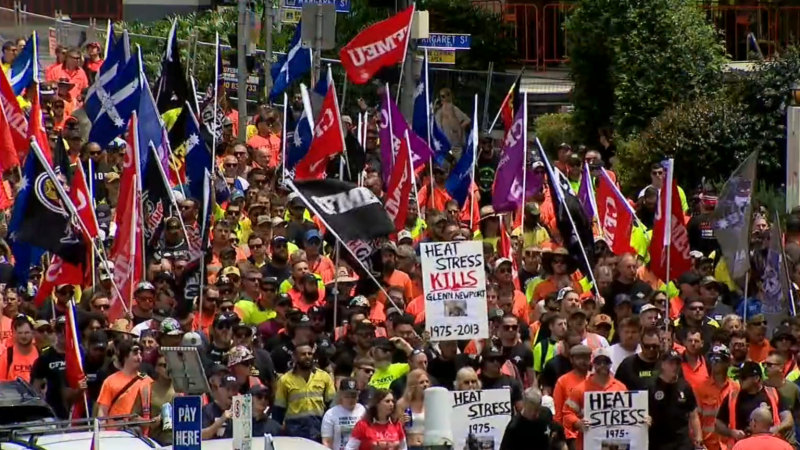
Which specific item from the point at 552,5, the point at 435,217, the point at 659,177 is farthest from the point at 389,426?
the point at 552,5

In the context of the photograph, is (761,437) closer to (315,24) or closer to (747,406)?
(747,406)

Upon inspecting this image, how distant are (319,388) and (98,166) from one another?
7.59 metres

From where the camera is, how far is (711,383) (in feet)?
59.3

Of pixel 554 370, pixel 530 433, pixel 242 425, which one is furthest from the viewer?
pixel 554 370

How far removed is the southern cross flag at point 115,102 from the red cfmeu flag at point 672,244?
6.28 m

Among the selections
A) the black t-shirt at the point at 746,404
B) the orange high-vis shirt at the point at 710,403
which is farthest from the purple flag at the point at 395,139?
the black t-shirt at the point at 746,404

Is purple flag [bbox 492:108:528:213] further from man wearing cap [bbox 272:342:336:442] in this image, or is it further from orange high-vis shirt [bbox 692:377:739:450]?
man wearing cap [bbox 272:342:336:442]

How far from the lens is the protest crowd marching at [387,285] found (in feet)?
56.6

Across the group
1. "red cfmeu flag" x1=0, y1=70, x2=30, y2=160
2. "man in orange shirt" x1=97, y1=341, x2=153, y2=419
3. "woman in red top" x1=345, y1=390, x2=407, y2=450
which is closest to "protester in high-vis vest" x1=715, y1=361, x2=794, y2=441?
"woman in red top" x1=345, y1=390, x2=407, y2=450

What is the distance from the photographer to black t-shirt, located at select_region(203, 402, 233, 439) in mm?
16672

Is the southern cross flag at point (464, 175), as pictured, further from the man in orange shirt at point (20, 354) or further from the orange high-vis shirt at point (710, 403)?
the man in orange shirt at point (20, 354)

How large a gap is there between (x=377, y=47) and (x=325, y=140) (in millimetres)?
3100

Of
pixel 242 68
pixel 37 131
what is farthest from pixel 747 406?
pixel 242 68

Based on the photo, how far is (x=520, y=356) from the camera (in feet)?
59.7
